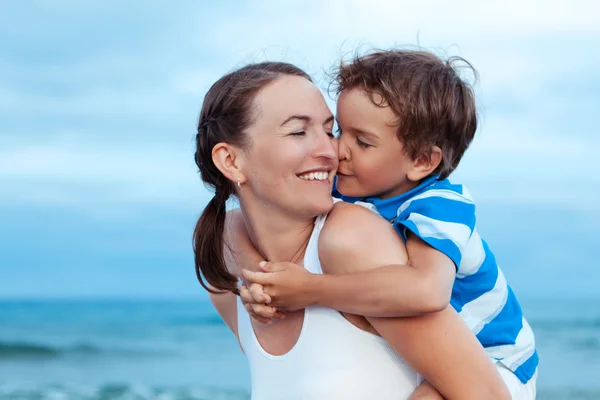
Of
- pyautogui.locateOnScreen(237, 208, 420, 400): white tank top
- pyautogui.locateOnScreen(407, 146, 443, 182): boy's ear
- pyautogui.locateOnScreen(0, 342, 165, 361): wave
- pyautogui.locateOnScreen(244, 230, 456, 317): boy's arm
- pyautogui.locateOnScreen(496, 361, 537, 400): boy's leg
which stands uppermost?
pyautogui.locateOnScreen(0, 342, 165, 361): wave

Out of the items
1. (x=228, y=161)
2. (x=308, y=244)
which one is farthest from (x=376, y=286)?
(x=228, y=161)

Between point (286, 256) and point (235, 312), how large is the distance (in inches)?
26.7

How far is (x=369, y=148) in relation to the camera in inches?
120

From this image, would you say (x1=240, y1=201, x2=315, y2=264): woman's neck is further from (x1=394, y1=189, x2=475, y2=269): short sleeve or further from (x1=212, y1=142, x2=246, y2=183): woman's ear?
(x1=394, y1=189, x2=475, y2=269): short sleeve

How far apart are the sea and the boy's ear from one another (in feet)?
Result: 33.6

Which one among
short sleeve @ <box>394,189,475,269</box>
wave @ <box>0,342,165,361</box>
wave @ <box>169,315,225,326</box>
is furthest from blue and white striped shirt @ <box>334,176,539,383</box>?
wave @ <box>169,315,225,326</box>

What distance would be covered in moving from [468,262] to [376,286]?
0.52 meters

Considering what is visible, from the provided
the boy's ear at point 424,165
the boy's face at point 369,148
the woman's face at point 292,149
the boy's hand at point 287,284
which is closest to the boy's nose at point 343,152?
the boy's face at point 369,148

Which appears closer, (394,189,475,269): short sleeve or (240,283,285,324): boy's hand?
(394,189,475,269): short sleeve

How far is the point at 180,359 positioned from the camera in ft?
52.6

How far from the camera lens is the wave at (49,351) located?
1705 centimetres

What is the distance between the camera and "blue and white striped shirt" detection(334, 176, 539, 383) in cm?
268

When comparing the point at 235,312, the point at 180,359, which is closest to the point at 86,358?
the point at 180,359

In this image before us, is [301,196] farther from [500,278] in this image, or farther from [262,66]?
[500,278]
